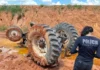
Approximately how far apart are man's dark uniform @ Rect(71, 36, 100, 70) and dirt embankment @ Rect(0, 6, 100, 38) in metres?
22.7

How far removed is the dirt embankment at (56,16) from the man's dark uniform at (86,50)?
22735mm

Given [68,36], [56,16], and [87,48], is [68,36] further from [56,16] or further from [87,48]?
[56,16]

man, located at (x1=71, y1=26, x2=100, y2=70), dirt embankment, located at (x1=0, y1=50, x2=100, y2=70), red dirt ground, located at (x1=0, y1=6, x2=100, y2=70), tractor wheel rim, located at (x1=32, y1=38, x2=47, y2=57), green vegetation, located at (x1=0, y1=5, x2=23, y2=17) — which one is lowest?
dirt embankment, located at (x1=0, y1=50, x2=100, y2=70)

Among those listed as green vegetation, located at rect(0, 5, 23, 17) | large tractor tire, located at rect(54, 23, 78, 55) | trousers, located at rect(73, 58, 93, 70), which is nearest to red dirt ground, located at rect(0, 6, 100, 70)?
green vegetation, located at rect(0, 5, 23, 17)

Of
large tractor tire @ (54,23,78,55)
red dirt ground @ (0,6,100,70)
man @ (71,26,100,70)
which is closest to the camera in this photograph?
→ man @ (71,26,100,70)

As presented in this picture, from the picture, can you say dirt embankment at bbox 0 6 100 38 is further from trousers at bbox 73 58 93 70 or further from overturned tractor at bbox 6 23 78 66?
trousers at bbox 73 58 93 70

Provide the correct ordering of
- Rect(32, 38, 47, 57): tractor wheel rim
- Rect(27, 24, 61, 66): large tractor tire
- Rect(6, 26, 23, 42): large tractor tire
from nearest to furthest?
Rect(27, 24, 61, 66): large tractor tire, Rect(32, 38, 47, 57): tractor wheel rim, Rect(6, 26, 23, 42): large tractor tire

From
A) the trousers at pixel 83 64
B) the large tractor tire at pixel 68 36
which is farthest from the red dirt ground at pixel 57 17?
the trousers at pixel 83 64

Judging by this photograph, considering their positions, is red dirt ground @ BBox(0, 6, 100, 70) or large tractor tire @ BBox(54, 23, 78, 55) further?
red dirt ground @ BBox(0, 6, 100, 70)

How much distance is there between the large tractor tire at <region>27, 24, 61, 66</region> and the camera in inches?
332

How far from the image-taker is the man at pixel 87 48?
569 cm

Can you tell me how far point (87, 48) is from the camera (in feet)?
18.8

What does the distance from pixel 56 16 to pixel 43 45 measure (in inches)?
921

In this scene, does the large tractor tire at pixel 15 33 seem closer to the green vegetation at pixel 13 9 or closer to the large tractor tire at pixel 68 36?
the large tractor tire at pixel 68 36
